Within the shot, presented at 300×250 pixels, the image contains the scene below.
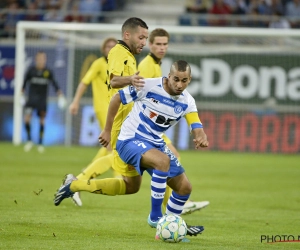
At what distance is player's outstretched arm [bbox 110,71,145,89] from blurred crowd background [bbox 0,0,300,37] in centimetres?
1317

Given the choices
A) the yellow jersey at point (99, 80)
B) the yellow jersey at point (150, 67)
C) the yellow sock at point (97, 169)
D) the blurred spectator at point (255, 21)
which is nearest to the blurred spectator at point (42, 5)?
the blurred spectator at point (255, 21)

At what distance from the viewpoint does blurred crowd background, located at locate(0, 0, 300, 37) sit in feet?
69.3

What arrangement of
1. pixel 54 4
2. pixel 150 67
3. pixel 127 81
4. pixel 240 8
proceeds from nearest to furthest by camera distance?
pixel 127 81 → pixel 150 67 → pixel 240 8 → pixel 54 4

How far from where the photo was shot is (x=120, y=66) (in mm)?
7637

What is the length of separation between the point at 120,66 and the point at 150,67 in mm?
1525

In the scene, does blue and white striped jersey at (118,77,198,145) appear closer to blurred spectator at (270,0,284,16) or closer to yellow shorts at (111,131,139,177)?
yellow shorts at (111,131,139,177)

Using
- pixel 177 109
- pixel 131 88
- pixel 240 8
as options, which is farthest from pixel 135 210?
pixel 240 8

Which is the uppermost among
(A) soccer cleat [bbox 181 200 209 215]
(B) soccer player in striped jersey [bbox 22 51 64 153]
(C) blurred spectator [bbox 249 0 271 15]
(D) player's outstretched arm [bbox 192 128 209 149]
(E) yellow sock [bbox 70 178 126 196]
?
(C) blurred spectator [bbox 249 0 271 15]

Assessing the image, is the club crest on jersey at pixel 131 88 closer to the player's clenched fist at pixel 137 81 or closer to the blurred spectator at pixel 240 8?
the player's clenched fist at pixel 137 81

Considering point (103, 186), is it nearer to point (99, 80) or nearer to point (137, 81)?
point (137, 81)

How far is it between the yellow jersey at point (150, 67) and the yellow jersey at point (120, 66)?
108 centimetres

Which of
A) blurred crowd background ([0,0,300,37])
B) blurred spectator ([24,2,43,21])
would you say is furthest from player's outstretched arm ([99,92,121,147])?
blurred spectator ([24,2,43,21])

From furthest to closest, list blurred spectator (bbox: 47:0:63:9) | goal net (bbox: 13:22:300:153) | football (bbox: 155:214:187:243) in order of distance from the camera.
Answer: blurred spectator (bbox: 47:0:63:9) < goal net (bbox: 13:22:300:153) < football (bbox: 155:214:187:243)

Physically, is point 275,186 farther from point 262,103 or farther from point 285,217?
point 262,103
